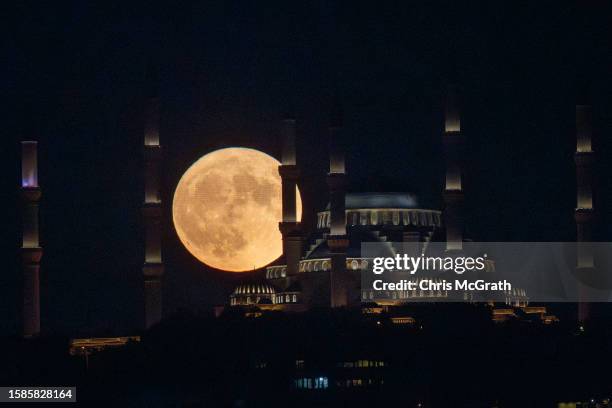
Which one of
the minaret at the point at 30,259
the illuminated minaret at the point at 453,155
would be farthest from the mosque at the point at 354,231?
the minaret at the point at 30,259

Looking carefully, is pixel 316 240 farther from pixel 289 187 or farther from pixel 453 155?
pixel 453 155

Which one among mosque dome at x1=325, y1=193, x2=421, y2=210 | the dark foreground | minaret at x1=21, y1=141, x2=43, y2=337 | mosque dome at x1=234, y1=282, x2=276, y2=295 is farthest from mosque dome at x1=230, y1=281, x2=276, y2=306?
minaret at x1=21, y1=141, x2=43, y2=337

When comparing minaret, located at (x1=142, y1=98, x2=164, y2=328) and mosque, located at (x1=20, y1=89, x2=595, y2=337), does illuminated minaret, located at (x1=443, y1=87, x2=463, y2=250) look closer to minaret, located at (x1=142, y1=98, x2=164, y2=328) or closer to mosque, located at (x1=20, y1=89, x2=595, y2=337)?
mosque, located at (x1=20, y1=89, x2=595, y2=337)

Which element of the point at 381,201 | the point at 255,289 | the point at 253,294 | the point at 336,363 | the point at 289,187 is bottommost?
the point at 336,363

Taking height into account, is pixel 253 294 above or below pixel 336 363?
above

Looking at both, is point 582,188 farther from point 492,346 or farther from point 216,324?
point 216,324

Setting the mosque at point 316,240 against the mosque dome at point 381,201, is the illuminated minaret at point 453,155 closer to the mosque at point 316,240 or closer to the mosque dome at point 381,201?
the mosque at point 316,240

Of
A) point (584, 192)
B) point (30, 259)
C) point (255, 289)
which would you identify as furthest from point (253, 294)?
point (584, 192)
